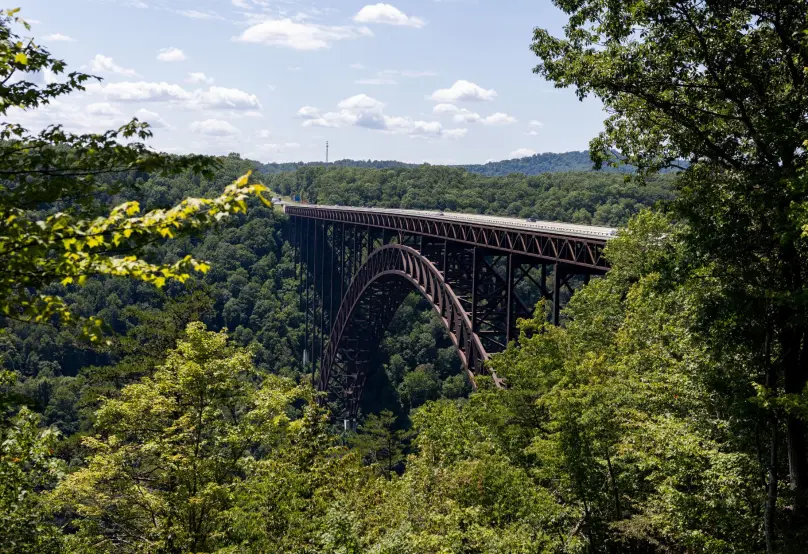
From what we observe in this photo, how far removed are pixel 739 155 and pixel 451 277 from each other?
Answer: 2667 centimetres

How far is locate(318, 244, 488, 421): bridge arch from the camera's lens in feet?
135

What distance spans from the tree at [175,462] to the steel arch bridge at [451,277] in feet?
47.3

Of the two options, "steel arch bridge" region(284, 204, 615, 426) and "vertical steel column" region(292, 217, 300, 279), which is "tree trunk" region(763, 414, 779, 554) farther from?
"vertical steel column" region(292, 217, 300, 279)

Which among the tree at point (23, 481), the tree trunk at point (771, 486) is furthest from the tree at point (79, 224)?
the tree trunk at point (771, 486)

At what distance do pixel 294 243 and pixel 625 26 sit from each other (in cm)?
8906

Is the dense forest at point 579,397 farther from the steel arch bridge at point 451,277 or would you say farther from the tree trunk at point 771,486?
the steel arch bridge at point 451,277

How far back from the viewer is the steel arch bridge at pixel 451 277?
27.3 metres

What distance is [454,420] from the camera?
19.0 m

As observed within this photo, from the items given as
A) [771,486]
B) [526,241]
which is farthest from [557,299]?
[771,486]

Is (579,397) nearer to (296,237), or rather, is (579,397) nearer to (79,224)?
(79,224)

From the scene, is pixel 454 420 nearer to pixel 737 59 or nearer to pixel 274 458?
pixel 274 458

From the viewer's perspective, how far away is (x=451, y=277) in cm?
3841

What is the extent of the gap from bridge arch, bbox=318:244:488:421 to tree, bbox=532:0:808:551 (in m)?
24.7

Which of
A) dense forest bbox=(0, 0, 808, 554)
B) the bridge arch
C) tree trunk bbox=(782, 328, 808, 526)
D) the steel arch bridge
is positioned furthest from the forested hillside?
tree trunk bbox=(782, 328, 808, 526)
